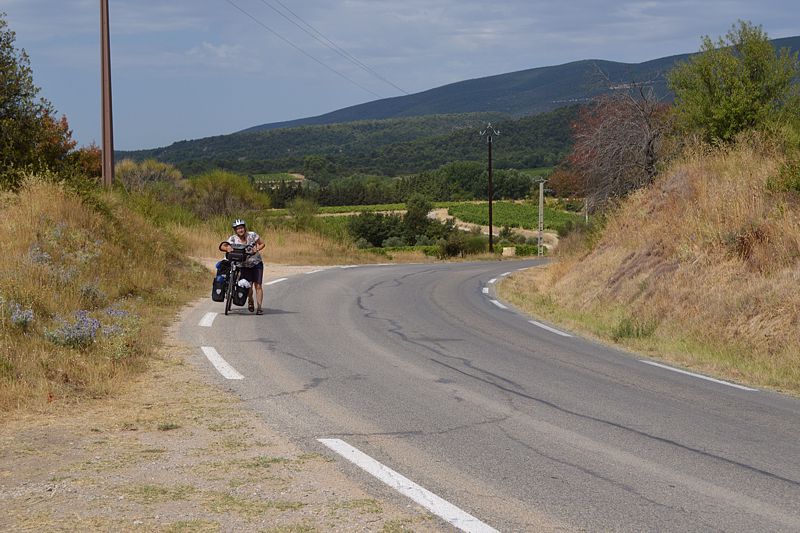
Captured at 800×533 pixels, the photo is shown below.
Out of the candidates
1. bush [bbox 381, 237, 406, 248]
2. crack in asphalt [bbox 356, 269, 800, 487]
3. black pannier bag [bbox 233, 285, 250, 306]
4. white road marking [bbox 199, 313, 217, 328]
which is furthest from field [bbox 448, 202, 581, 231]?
crack in asphalt [bbox 356, 269, 800, 487]

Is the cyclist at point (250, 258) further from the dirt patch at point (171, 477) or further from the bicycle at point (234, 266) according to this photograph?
Result: the dirt patch at point (171, 477)

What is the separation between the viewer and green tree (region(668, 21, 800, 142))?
21.9 meters

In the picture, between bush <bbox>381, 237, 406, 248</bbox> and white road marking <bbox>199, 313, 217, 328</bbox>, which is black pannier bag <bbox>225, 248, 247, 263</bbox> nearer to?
white road marking <bbox>199, 313, 217, 328</bbox>

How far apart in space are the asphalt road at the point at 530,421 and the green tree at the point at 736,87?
10.9m

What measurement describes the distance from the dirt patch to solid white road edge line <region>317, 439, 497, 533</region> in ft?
0.42

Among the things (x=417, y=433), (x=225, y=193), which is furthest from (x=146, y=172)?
(x=417, y=433)

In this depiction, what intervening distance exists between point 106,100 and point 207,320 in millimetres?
11376

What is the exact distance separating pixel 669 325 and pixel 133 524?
35.2 feet

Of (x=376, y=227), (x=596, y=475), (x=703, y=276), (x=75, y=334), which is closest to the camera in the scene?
(x=596, y=475)

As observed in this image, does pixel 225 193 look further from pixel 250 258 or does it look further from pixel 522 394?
pixel 522 394

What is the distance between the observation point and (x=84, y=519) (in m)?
4.88

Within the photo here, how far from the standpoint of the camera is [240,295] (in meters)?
15.9

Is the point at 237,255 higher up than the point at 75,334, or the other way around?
the point at 237,255

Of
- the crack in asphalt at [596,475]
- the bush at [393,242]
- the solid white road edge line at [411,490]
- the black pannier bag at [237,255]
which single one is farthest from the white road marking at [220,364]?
the bush at [393,242]
